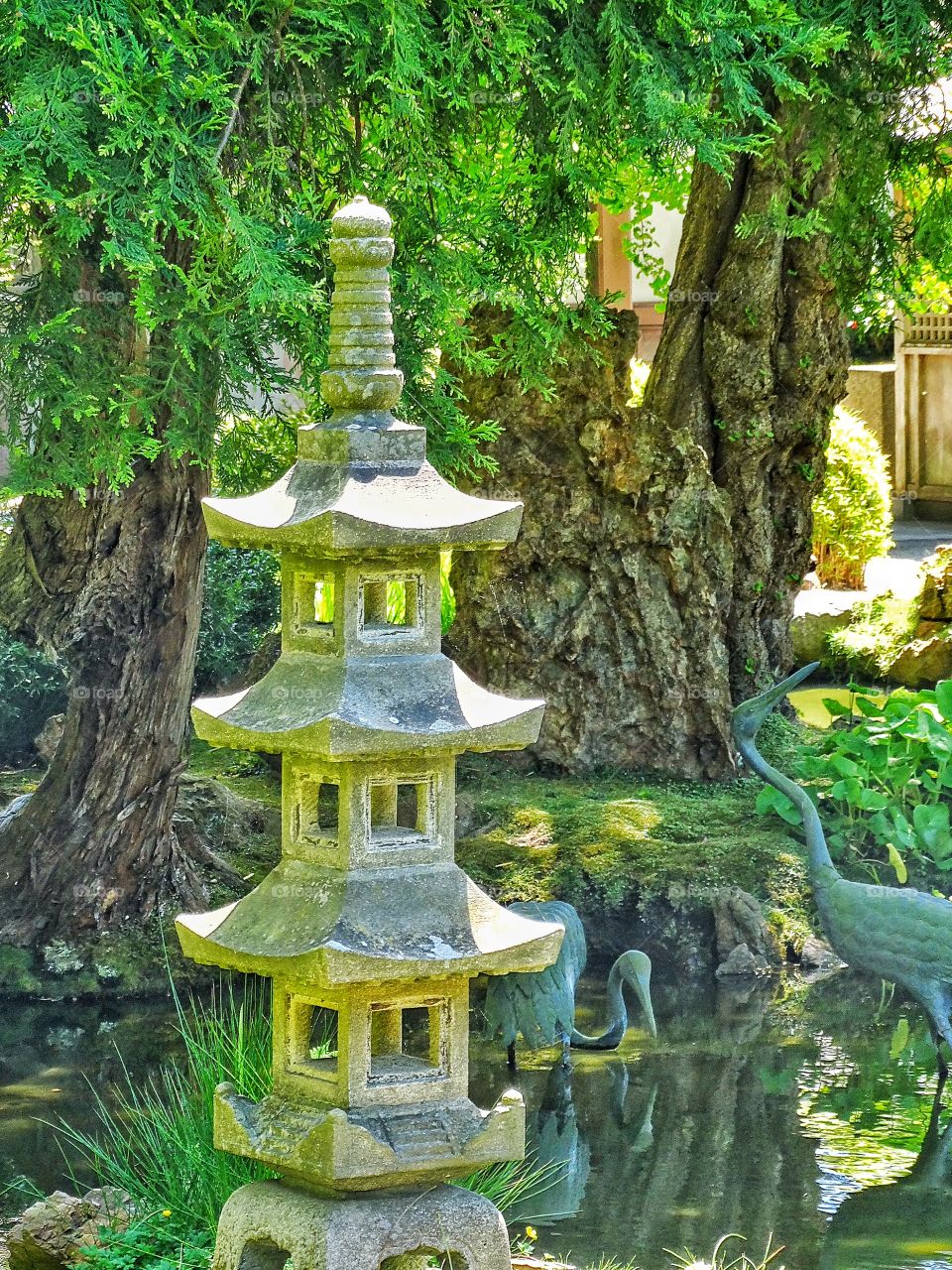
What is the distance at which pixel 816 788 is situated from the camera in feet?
37.3

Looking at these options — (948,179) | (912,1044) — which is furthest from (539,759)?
(948,179)

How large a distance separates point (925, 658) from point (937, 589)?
52 cm

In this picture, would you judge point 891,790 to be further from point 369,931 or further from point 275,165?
point 369,931

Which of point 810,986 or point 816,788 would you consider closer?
point 810,986

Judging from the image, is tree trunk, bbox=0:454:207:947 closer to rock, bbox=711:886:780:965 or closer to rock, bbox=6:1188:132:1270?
rock, bbox=711:886:780:965

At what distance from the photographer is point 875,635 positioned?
14.9 m

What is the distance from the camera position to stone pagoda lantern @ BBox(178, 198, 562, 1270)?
16.5 ft

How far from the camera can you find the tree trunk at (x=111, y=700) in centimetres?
934

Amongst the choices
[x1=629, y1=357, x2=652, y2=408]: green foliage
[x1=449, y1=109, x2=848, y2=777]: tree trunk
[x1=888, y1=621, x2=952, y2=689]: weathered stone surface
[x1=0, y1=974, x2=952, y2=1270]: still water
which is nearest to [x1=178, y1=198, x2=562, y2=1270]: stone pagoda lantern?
[x1=0, y1=974, x2=952, y2=1270]: still water

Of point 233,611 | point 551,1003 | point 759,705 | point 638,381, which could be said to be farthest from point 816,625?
point 551,1003

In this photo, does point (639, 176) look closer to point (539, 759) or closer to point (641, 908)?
point (539, 759)

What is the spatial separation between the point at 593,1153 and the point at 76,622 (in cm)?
368

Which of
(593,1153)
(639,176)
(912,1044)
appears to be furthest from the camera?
(639,176)

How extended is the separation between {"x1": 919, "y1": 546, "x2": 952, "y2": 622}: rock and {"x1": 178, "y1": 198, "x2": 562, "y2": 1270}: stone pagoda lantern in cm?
945
